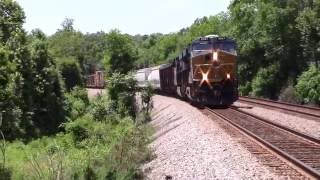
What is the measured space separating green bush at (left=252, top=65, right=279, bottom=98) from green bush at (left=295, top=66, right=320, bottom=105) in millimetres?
9453

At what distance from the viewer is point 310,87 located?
3988 cm

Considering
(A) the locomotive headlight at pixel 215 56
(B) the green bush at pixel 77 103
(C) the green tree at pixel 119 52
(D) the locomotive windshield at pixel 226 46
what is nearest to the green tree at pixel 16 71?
(B) the green bush at pixel 77 103

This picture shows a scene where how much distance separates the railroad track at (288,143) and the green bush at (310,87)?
15272mm

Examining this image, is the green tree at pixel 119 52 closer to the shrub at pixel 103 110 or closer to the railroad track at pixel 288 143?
the shrub at pixel 103 110

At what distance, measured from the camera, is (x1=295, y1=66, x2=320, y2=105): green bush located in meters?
38.7

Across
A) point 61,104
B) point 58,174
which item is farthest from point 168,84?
point 58,174

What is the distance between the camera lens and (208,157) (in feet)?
50.5

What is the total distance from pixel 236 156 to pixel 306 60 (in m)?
35.1

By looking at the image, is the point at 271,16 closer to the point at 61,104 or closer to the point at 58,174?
the point at 61,104

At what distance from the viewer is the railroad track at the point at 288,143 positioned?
13.4 m

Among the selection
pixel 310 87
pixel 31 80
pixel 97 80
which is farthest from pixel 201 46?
pixel 97 80

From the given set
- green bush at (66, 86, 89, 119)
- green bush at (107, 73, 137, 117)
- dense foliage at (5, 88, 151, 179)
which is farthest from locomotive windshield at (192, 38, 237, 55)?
green bush at (66, 86, 89, 119)

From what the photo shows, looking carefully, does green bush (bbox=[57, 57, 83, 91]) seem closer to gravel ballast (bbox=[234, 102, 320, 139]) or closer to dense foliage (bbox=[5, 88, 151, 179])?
dense foliage (bbox=[5, 88, 151, 179])

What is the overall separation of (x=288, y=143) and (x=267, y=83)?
36415 millimetres
